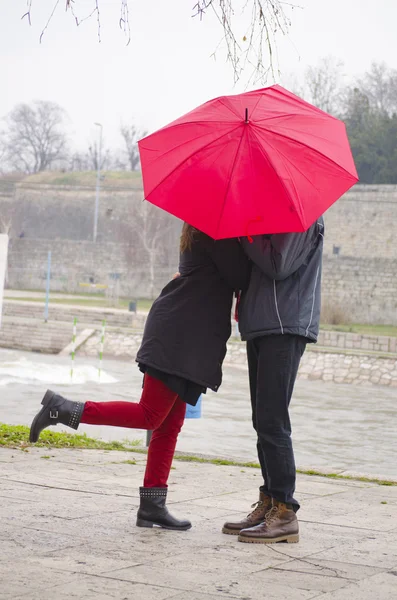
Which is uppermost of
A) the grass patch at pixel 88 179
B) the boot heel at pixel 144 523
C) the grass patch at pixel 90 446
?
the grass patch at pixel 88 179

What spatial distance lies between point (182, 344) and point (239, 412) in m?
14.2

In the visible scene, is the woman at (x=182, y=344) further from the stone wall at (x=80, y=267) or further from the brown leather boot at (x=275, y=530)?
the stone wall at (x=80, y=267)

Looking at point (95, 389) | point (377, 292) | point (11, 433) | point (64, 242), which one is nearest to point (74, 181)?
point (64, 242)

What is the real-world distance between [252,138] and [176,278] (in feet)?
2.33

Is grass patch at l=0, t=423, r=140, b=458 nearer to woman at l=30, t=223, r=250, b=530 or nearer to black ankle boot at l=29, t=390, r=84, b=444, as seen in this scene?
black ankle boot at l=29, t=390, r=84, b=444

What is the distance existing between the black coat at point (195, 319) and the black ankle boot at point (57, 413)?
14.2 inches

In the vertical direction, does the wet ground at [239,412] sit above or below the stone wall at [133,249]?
below

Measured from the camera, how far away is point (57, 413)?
4324mm

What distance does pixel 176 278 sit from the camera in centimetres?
442

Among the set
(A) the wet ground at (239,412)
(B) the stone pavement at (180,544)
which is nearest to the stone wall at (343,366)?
(A) the wet ground at (239,412)

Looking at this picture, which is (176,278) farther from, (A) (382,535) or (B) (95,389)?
(B) (95,389)

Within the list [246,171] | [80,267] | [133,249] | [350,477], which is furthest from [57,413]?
[80,267]

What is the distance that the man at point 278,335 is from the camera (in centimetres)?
420

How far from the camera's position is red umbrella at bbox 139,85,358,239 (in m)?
4.09
